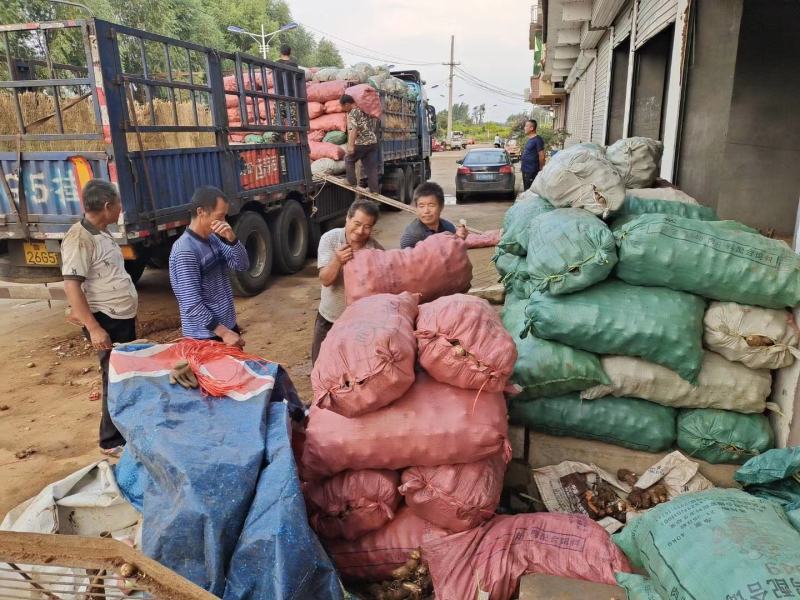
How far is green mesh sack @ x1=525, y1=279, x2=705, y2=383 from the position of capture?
236 centimetres

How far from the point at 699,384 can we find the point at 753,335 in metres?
0.29

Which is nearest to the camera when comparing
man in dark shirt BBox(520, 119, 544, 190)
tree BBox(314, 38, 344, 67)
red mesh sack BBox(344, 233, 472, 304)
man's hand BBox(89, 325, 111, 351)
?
red mesh sack BBox(344, 233, 472, 304)

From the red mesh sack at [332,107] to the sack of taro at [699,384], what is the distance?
8369mm

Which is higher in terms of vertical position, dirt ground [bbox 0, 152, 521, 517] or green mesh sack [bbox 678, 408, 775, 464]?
green mesh sack [bbox 678, 408, 775, 464]

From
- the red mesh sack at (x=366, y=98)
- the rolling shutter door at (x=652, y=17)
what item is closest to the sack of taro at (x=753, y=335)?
the rolling shutter door at (x=652, y=17)

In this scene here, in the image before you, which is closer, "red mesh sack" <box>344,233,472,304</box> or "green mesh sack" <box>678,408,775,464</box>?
"green mesh sack" <box>678,408,775,464</box>

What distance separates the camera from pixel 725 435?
96.0 inches

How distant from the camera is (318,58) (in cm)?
4250

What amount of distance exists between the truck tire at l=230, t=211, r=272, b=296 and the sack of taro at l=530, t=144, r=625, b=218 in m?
4.07

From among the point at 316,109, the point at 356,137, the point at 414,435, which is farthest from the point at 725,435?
the point at 316,109

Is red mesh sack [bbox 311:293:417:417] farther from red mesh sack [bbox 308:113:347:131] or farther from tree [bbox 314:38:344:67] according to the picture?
tree [bbox 314:38:344:67]

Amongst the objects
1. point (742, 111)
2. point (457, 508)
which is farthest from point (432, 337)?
point (742, 111)

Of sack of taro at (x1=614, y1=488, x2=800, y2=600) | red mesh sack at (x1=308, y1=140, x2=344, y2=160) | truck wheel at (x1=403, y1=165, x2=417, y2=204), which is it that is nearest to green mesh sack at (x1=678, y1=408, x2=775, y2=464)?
sack of taro at (x1=614, y1=488, x2=800, y2=600)

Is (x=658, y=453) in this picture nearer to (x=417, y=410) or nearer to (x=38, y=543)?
(x=417, y=410)
